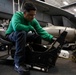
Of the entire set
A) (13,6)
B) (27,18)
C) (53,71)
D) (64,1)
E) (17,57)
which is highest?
(64,1)

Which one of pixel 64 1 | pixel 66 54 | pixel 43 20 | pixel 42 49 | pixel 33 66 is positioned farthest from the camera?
pixel 64 1

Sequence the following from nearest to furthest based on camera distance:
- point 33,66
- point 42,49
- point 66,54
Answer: point 33,66
point 42,49
point 66,54

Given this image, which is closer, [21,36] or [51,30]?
[21,36]

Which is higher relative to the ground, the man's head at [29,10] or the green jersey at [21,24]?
the man's head at [29,10]

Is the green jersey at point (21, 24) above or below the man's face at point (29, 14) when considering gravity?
below

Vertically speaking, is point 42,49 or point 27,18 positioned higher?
point 27,18

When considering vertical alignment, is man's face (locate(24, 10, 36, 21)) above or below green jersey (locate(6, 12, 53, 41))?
above

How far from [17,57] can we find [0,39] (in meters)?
0.32

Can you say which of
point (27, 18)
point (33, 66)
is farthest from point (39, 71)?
point (27, 18)

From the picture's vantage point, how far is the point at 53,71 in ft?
3.96

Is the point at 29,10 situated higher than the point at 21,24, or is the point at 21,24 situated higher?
the point at 29,10

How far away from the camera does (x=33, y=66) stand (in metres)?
1.23

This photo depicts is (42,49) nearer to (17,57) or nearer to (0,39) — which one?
(17,57)

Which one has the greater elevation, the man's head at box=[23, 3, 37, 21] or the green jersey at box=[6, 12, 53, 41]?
the man's head at box=[23, 3, 37, 21]
